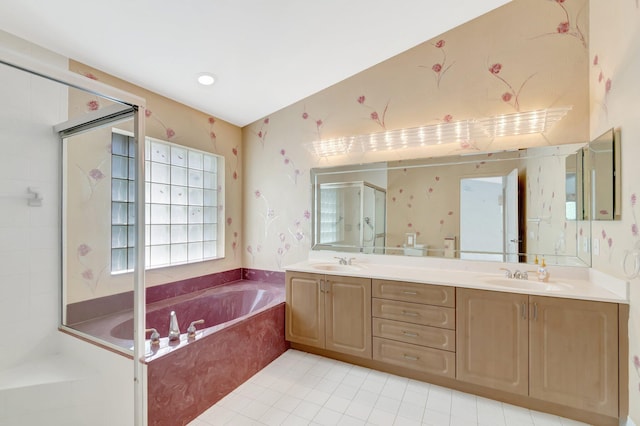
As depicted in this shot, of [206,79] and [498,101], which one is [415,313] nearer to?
[498,101]

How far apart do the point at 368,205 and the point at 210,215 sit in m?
1.73

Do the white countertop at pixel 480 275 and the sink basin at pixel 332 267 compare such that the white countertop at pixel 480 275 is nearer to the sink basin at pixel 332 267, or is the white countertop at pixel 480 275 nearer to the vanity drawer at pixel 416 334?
the sink basin at pixel 332 267

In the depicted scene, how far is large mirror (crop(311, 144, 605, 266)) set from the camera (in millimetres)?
2141

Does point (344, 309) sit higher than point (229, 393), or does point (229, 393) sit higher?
point (344, 309)

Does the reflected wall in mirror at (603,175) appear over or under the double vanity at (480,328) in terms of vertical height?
Result: over

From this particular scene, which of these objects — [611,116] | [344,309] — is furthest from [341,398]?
[611,116]

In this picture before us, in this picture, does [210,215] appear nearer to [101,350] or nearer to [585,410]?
[101,350]

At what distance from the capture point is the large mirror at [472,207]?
2.14 metres

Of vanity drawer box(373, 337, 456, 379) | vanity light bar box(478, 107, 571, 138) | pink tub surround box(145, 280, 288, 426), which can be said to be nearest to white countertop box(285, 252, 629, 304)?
vanity drawer box(373, 337, 456, 379)

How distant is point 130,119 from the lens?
1637 mm

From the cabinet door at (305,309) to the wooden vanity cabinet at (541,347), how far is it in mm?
1086

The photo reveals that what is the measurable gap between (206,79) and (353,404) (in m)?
2.74

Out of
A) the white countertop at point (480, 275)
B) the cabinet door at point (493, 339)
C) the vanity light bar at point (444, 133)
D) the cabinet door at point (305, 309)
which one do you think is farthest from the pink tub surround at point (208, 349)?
the vanity light bar at point (444, 133)

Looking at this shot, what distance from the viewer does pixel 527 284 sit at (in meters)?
2.07
